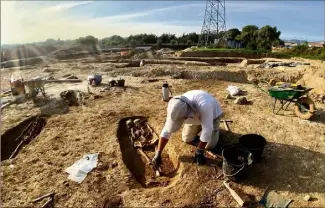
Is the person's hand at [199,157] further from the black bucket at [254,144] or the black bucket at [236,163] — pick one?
the black bucket at [254,144]

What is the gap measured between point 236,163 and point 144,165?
197cm

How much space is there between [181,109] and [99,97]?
5924mm

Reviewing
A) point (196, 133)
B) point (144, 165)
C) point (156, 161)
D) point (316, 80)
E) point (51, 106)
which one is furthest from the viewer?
point (316, 80)

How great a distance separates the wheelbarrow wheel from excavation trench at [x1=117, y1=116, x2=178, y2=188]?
398 centimetres

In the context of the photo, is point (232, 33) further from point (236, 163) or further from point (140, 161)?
point (236, 163)

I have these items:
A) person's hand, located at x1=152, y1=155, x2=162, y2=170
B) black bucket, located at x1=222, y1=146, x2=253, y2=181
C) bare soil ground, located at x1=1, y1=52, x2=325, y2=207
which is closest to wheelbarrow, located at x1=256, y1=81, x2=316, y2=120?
bare soil ground, located at x1=1, y1=52, x2=325, y2=207

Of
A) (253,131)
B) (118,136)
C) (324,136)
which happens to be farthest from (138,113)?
(324,136)

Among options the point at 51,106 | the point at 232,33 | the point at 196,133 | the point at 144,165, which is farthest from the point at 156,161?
the point at 232,33

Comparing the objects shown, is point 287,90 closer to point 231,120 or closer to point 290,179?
point 231,120

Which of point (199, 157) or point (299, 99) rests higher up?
point (299, 99)

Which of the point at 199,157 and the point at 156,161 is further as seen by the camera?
the point at 156,161

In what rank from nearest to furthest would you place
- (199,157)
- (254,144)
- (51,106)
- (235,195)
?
(235,195), (199,157), (254,144), (51,106)

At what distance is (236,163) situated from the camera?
16.0ft

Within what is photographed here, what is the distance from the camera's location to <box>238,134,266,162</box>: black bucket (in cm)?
509
